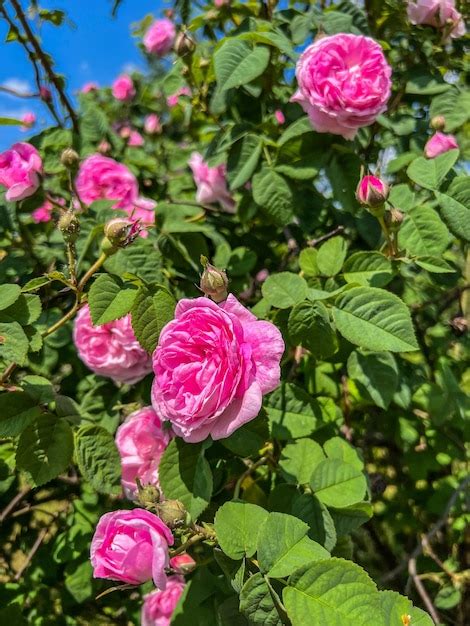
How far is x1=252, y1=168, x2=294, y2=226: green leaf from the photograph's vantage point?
121 cm

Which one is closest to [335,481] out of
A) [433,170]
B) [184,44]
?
[433,170]

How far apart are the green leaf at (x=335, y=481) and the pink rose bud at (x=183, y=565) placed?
8.6 inches

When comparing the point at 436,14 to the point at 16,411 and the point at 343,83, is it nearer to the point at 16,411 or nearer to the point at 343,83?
the point at 343,83

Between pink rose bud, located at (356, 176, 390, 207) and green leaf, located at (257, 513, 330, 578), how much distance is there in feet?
1.81

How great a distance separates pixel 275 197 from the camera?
3.98ft

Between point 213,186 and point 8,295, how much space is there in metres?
0.72

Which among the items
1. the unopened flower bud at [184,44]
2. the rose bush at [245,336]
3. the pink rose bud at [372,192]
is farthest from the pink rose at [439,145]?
the unopened flower bud at [184,44]

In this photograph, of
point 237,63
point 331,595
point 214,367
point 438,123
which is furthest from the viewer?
point 438,123

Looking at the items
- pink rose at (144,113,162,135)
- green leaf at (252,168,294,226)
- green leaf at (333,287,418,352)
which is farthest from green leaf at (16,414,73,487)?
pink rose at (144,113,162,135)

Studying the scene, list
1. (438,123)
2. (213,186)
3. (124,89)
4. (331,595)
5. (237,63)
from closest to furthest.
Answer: (331,595) < (237,63) < (438,123) < (213,186) < (124,89)

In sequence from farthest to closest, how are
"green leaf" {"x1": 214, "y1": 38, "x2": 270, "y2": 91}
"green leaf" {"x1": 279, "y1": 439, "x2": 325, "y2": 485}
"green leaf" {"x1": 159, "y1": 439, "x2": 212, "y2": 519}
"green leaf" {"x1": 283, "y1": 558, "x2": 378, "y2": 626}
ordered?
"green leaf" {"x1": 214, "y1": 38, "x2": 270, "y2": 91}
"green leaf" {"x1": 279, "y1": 439, "x2": 325, "y2": 485}
"green leaf" {"x1": 159, "y1": 439, "x2": 212, "y2": 519}
"green leaf" {"x1": 283, "y1": 558, "x2": 378, "y2": 626}

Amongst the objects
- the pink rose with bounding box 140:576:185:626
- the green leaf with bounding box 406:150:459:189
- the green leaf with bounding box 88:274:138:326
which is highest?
the green leaf with bounding box 88:274:138:326

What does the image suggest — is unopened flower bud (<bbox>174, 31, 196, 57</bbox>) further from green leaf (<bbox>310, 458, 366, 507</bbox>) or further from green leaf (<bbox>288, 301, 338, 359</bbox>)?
green leaf (<bbox>310, 458, 366, 507</bbox>)

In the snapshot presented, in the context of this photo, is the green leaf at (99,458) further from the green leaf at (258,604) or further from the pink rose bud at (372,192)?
the pink rose bud at (372,192)
